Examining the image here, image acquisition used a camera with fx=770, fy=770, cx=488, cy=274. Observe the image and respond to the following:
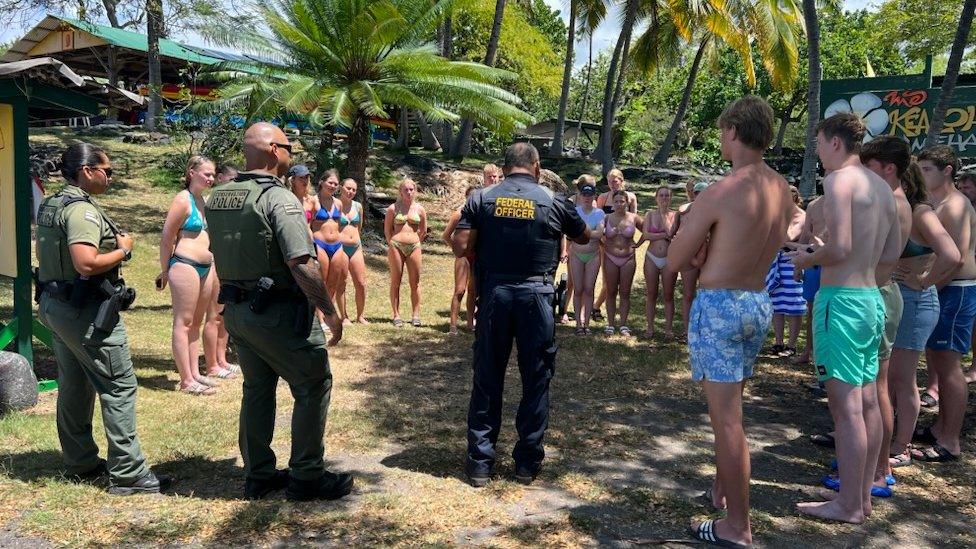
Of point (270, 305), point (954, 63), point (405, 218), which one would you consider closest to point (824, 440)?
point (270, 305)

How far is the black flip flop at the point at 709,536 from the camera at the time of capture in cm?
352

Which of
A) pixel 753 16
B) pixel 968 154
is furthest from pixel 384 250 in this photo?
pixel 753 16

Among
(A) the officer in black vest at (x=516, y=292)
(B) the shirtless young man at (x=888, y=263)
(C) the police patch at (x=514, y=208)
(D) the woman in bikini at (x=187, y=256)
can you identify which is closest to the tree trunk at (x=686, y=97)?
(D) the woman in bikini at (x=187, y=256)

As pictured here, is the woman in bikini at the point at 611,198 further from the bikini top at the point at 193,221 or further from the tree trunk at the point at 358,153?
the tree trunk at the point at 358,153

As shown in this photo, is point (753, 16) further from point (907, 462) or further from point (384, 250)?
point (907, 462)

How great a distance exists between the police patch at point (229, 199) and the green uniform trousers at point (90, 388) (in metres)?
0.90

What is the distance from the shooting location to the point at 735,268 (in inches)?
134

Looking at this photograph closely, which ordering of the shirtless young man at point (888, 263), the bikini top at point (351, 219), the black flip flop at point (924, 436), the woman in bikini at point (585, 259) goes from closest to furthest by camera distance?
1. the shirtless young man at point (888, 263)
2. the black flip flop at point (924, 436)
3. the bikini top at point (351, 219)
4. the woman in bikini at point (585, 259)

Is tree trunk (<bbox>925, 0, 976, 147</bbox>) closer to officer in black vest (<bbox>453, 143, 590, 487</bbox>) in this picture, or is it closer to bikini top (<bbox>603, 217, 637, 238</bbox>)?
bikini top (<bbox>603, 217, 637, 238</bbox>)

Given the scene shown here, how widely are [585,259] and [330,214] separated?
288cm

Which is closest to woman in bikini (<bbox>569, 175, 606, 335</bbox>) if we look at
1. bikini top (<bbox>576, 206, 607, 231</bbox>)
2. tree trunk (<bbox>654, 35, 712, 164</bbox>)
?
bikini top (<bbox>576, 206, 607, 231</bbox>)

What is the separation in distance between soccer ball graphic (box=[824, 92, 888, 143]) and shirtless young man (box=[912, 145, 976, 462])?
939 cm

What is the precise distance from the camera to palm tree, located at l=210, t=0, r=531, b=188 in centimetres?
1379

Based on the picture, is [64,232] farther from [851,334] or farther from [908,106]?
[908,106]
